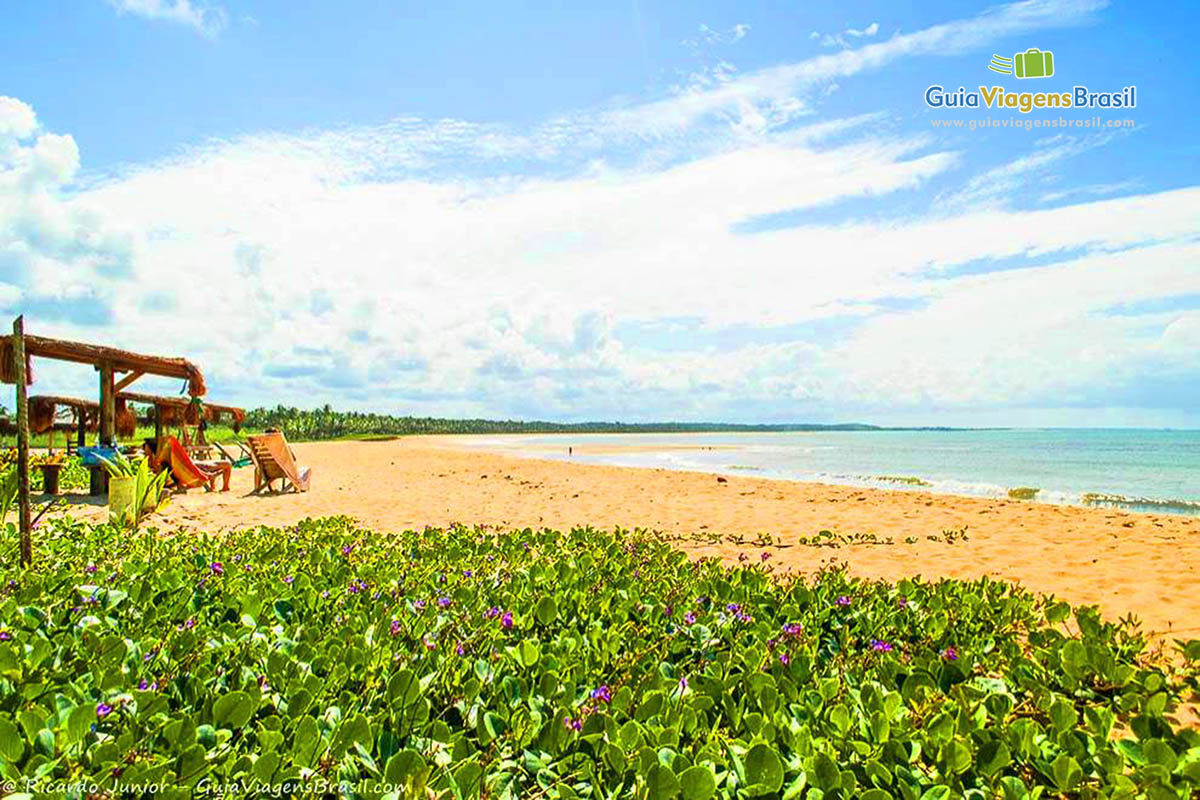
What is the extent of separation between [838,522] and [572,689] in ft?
28.8

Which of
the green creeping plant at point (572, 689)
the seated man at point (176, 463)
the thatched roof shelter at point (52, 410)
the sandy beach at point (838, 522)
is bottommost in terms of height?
the sandy beach at point (838, 522)

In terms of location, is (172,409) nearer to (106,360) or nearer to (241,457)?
(241,457)

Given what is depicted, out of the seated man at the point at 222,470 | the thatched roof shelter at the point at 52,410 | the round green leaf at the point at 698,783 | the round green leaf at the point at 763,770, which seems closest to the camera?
the round green leaf at the point at 698,783

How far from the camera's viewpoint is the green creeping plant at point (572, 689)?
8.19 feet

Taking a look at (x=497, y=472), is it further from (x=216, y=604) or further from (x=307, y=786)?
(x=307, y=786)

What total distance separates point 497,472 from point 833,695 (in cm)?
2177

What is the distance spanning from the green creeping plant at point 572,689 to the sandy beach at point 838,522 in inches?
72.6

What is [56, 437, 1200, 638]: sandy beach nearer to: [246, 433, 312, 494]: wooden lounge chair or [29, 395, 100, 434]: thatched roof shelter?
[246, 433, 312, 494]: wooden lounge chair

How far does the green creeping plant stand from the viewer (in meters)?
2.50

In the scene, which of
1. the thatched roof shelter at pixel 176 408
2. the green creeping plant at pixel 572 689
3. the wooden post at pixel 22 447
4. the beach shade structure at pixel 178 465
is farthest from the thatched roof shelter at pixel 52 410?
the green creeping plant at pixel 572 689

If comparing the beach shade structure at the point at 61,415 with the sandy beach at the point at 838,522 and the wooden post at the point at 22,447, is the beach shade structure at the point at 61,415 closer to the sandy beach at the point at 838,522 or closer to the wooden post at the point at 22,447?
the sandy beach at the point at 838,522

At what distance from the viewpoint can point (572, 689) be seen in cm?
313

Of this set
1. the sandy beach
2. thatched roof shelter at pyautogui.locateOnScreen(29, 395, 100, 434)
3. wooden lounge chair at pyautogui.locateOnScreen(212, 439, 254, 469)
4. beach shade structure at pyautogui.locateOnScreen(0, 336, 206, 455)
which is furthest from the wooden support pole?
thatched roof shelter at pyautogui.locateOnScreen(29, 395, 100, 434)

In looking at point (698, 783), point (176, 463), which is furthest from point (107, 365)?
point (698, 783)
